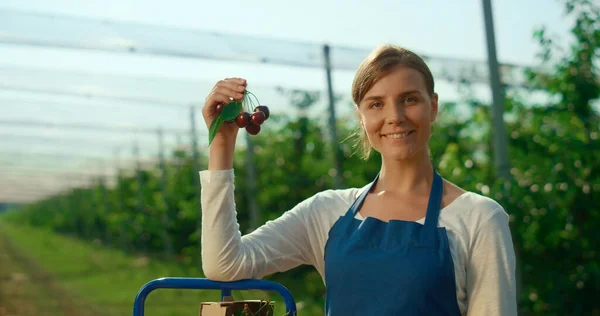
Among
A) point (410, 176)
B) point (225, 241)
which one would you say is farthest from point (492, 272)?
point (225, 241)

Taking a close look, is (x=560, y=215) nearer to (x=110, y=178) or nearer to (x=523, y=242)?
(x=523, y=242)

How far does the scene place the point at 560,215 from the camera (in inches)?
198

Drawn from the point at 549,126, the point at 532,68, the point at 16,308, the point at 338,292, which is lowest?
the point at 16,308

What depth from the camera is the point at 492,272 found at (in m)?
1.54

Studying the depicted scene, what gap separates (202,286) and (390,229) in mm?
383

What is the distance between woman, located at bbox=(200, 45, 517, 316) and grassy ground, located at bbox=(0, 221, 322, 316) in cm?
436

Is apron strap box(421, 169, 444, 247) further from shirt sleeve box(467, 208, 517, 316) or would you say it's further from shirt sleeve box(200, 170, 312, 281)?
shirt sleeve box(200, 170, 312, 281)

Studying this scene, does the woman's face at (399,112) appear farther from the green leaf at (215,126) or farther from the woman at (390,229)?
the green leaf at (215,126)

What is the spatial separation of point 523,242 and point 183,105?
483 centimetres

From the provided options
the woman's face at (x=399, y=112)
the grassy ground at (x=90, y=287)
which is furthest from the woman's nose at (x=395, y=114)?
the grassy ground at (x=90, y=287)

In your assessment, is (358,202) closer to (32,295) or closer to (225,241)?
(225,241)

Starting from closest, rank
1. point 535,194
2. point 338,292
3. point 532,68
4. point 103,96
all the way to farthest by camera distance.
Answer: point 338,292, point 535,194, point 532,68, point 103,96

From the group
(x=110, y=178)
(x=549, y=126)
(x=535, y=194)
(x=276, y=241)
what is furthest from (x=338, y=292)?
(x=110, y=178)

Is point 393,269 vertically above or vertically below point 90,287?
above
